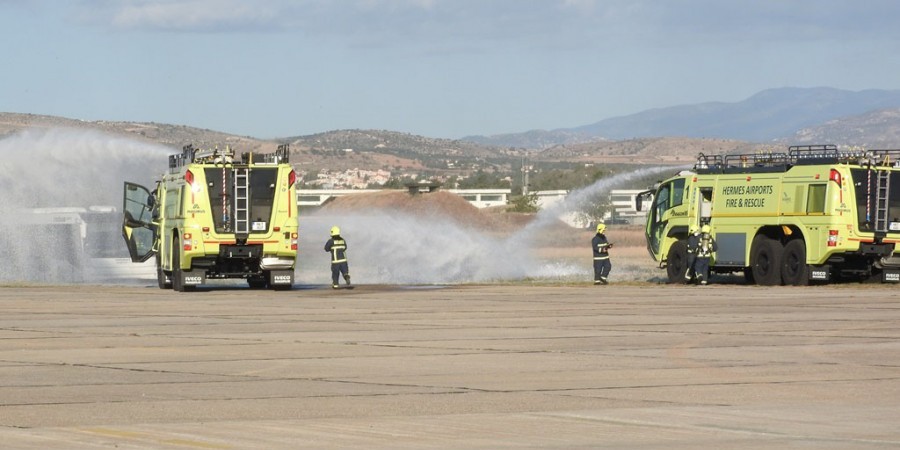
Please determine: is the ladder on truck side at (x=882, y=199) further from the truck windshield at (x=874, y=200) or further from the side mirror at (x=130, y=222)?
the side mirror at (x=130, y=222)

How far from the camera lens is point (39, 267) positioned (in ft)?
155

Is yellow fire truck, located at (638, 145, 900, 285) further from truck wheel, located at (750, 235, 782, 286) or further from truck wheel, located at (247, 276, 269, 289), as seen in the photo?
truck wheel, located at (247, 276, 269, 289)

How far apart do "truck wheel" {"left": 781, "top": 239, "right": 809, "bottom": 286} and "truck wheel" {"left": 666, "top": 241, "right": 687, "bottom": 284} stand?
2.98m

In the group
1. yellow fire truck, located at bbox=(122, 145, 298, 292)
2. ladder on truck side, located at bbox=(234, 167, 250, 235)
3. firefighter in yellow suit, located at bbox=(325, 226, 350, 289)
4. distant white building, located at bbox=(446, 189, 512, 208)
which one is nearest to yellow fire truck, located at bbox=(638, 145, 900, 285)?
firefighter in yellow suit, located at bbox=(325, 226, 350, 289)

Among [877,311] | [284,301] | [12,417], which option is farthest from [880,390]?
[284,301]

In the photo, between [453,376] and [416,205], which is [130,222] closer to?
[453,376]

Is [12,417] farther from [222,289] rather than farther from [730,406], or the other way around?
[222,289]

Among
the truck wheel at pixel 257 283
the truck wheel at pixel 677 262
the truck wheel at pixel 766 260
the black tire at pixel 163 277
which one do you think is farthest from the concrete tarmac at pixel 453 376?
the truck wheel at pixel 677 262

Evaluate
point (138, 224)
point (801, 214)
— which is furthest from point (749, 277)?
point (138, 224)

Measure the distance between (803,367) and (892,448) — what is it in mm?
5741

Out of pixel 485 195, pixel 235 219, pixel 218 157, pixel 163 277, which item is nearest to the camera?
pixel 235 219

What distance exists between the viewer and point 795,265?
35.1 metres

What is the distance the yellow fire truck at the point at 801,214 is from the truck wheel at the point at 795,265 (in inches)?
0.9

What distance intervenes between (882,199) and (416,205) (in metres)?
45.0
